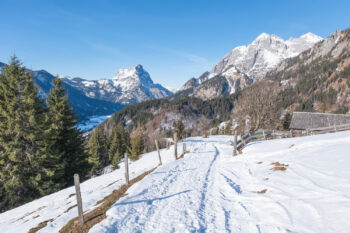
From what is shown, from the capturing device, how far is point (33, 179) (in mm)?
19297

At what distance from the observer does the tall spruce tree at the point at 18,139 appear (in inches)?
727

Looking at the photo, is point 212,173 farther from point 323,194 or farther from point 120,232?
point 120,232

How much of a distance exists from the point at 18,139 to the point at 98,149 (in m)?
33.2

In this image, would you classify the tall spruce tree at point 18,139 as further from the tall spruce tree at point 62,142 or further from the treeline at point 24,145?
the tall spruce tree at point 62,142

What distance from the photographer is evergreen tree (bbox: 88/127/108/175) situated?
44500 mm

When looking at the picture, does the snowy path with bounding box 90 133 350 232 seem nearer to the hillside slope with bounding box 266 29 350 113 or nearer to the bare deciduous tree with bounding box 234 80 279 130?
the bare deciduous tree with bounding box 234 80 279 130

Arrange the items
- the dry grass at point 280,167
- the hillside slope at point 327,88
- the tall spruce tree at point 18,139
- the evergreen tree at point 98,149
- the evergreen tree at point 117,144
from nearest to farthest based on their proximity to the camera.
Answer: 1. the dry grass at point 280,167
2. the tall spruce tree at point 18,139
3. the evergreen tree at point 98,149
4. the evergreen tree at point 117,144
5. the hillside slope at point 327,88

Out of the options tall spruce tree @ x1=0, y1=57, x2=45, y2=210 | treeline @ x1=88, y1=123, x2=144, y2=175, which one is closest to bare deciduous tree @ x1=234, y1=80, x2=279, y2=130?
treeline @ x1=88, y1=123, x2=144, y2=175

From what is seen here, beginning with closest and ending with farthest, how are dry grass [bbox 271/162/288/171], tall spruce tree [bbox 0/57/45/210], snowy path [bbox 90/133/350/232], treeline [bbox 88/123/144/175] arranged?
snowy path [bbox 90/133/350/232], dry grass [bbox 271/162/288/171], tall spruce tree [bbox 0/57/45/210], treeline [bbox 88/123/144/175]

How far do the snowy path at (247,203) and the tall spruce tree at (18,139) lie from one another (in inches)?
584

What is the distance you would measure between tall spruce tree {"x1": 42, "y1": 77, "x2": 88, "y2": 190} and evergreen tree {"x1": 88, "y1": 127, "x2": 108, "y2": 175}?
59.9ft

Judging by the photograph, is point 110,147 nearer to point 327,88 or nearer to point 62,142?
point 62,142

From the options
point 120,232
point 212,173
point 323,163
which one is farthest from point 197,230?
point 323,163

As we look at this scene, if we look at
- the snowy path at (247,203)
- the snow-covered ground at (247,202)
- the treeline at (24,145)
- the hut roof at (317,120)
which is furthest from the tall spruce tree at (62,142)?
the hut roof at (317,120)
